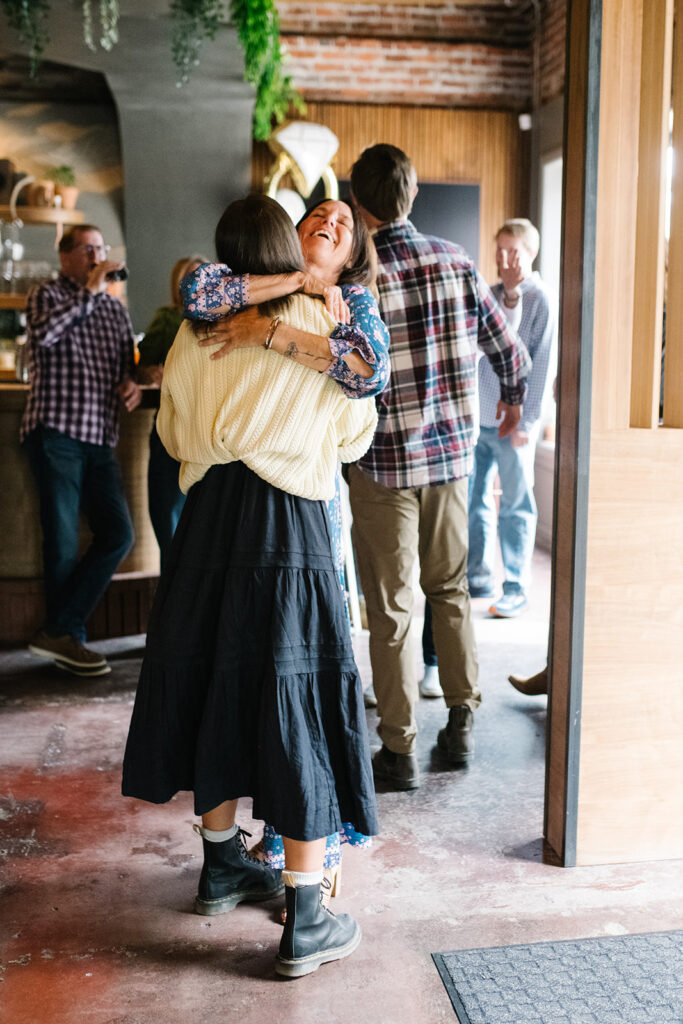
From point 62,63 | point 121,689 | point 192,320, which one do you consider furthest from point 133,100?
point 192,320

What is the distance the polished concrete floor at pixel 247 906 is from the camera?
6.11 ft

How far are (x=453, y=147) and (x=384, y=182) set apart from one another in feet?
15.2

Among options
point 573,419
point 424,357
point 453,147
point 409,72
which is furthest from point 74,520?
point 409,72

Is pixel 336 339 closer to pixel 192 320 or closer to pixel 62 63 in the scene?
pixel 192 320

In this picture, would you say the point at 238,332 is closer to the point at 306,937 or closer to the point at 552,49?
the point at 306,937

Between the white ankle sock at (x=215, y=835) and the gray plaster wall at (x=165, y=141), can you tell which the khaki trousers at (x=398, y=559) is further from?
the gray plaster wall at (x=165, y=141)

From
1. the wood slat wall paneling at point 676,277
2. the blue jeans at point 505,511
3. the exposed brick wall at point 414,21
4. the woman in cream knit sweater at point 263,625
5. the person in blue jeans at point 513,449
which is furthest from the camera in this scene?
the exposed brick wall at point 414,21

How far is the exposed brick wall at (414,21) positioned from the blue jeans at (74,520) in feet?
13.9

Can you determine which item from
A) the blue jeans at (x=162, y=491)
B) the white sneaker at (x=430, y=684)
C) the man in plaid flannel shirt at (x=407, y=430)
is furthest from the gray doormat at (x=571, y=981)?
the blue jeans at (x=162, y=491)

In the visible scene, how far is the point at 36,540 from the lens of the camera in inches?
165

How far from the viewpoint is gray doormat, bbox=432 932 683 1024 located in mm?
1801

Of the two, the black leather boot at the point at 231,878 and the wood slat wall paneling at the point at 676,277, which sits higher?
the wood slat wall paneling at the point at 676,277

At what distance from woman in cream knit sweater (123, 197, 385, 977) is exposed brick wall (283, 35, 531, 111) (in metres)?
5.41


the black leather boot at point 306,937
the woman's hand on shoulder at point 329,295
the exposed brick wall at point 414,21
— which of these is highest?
the exposed brick wall at point 414,21
